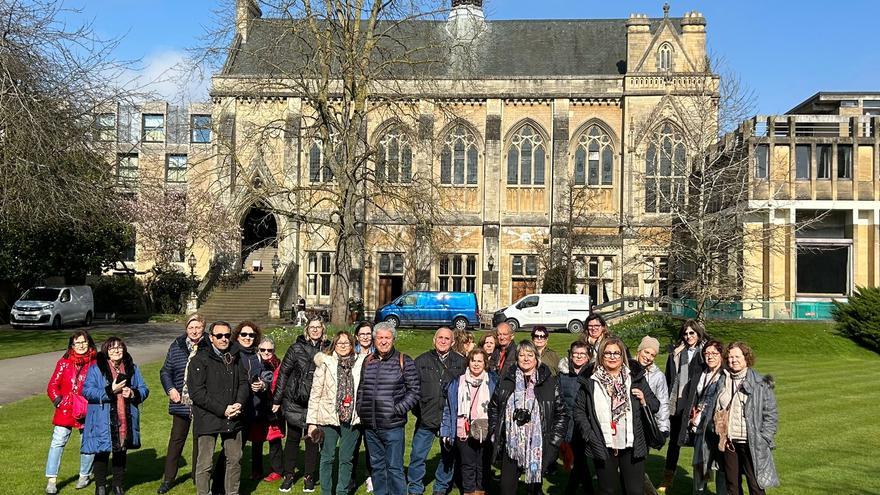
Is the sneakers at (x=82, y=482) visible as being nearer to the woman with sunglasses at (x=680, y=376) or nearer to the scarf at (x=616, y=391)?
the scarf at (x=616, y=391)

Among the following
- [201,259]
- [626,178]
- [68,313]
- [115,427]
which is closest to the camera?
[115,427]

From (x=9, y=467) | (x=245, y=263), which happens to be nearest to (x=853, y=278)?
(x=245, y=263)

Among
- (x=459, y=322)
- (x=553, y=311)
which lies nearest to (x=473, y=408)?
(x=459, y=322)

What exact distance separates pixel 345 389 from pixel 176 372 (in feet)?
6.65

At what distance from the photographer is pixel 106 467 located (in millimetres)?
8844

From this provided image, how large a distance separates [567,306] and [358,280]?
1094 centimetres

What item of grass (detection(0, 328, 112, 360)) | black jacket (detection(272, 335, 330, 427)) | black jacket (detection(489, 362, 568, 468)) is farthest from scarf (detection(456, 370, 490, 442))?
grass (detection(0, 328, 112, 360))

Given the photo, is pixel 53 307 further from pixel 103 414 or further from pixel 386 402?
pixel 386 402

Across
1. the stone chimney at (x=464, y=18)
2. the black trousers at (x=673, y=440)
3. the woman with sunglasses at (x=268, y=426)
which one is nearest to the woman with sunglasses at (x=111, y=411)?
the woman with sunglasses at (x=268, y=426)

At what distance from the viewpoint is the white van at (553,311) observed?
109 ft

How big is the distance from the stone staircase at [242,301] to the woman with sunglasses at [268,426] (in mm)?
26166

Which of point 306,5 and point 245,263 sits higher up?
point 306,5

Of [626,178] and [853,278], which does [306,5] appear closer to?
[626,178]

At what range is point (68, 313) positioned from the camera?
3269 cm
